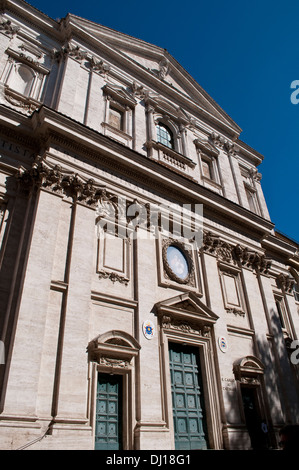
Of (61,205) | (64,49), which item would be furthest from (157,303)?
(64,49)

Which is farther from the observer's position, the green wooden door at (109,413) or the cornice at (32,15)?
the cornice at (32,15)

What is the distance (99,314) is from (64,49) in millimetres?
11086

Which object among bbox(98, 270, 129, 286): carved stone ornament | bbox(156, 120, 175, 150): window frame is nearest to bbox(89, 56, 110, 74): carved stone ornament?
bbox(156, 120, 175, 150): window frame

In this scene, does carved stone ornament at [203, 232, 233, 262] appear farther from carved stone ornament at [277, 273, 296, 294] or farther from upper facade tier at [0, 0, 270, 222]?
carved stone ornament at [277, 273, 296, 294]

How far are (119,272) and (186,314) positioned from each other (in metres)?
2.70

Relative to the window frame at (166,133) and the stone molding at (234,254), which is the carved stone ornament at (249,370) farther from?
the window frame at (166,133)

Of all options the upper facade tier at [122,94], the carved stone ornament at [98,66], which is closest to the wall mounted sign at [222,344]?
the upper facade tier at [122,94]

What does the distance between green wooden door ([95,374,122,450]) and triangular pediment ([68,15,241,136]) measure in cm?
1400

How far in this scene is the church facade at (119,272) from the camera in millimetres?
8516

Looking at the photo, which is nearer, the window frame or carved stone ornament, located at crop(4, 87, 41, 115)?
carved stone ornament, located at crop(4, 87, 41, 115)

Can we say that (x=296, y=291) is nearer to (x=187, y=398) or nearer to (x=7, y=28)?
(x=187, y=398)

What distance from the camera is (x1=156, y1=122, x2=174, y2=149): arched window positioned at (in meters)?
16.5

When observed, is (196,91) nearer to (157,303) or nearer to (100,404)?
(157,303)
